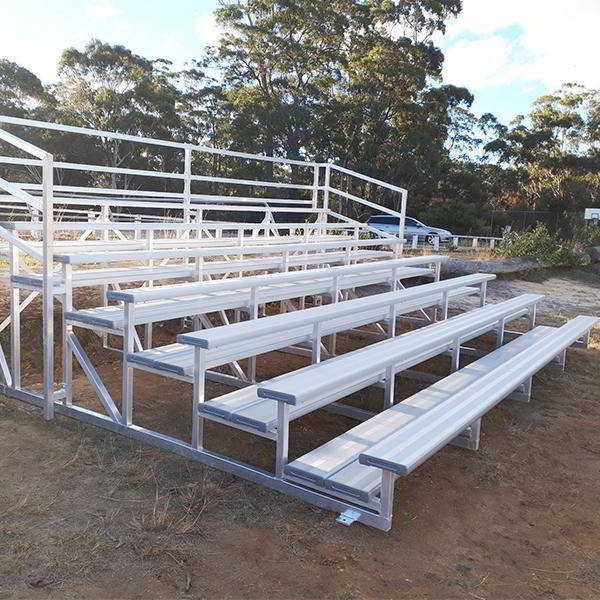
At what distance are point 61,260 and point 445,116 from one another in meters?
27.1

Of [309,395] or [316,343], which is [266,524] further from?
[316,343]

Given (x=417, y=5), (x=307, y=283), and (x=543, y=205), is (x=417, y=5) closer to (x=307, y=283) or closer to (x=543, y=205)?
(x=543, y=205)

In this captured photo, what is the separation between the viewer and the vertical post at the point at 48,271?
3.32 metres

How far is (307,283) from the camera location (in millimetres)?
5352

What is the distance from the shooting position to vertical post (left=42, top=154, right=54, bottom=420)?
10.9 feet

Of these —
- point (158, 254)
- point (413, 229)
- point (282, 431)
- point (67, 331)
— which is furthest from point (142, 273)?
point (413, 229)

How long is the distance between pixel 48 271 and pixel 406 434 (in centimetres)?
218

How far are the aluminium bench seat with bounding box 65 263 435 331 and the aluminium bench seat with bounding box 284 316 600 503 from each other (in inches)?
54.8

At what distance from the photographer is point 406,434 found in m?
2.64

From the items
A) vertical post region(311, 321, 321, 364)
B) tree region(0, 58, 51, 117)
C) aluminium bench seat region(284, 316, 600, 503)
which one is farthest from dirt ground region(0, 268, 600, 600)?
tree region(0, 58, 51, 117)

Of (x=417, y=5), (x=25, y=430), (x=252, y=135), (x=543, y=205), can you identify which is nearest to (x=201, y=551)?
(x=25, y=430)

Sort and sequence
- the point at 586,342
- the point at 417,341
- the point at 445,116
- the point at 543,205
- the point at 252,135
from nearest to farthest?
the point at 417,341, the point at 586,342, the point at 252,135, the point at 445,116, the point at 543,205

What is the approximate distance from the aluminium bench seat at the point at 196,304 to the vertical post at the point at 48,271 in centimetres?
13

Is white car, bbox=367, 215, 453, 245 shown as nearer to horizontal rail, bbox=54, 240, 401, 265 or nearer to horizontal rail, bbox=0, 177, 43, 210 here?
horizontal rail, bbox=54, 240, 401, 265
